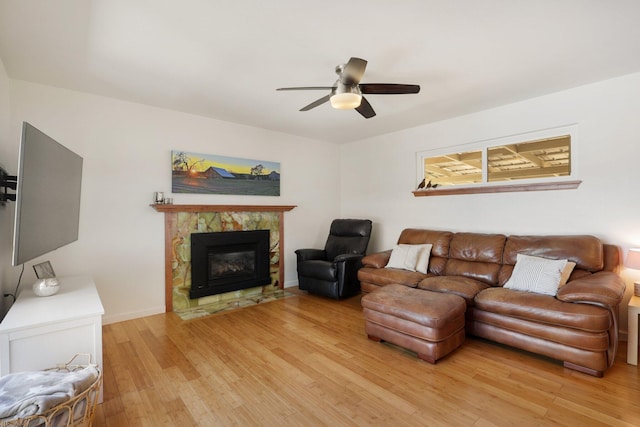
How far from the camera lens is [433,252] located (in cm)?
384

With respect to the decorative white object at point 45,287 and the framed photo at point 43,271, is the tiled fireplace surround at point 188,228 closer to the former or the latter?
the framed photo at point 43,271

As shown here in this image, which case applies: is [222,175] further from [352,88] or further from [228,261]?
[352,88]

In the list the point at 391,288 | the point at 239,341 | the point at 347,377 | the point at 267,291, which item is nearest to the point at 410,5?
the point at 391,288

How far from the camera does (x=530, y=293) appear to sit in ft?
8.62

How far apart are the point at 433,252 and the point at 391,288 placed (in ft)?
3.83

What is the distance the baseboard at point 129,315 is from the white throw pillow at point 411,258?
2880 millimetres

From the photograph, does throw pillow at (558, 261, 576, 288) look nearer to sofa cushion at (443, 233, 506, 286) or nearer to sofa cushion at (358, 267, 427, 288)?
sofa cushion at (443, 233, 506, 286)

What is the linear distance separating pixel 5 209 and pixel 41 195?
1204 mm

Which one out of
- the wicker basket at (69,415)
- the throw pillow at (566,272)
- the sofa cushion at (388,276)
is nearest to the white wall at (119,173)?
the wicker basket at (69,415)

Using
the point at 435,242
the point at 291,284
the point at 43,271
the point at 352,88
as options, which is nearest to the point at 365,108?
the point at 352,88

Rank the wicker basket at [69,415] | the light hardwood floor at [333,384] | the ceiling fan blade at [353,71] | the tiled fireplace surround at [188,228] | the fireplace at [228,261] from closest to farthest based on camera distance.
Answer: the wicker basket at [69,415]
the light hardwood floor at [333,384]
the ceiling fan blade at [353,71]
the tiled fireplace surround at [188,228]
the fireplace at [228,261]

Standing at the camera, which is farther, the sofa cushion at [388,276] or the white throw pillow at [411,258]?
the white throw pillow at [411,258]

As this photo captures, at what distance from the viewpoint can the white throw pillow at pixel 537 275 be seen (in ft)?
8.62

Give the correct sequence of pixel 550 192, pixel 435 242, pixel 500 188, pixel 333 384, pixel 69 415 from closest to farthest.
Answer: pixel 69 415
pixel 333 384
pixel 550 192
pixel 500 188
pixel 435 242
